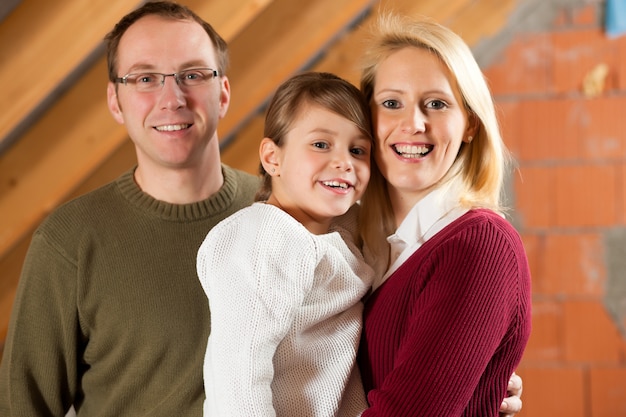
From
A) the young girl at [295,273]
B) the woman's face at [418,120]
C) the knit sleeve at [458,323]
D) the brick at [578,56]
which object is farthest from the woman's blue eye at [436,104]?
the brick at [578,56]

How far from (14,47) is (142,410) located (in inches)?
35.0

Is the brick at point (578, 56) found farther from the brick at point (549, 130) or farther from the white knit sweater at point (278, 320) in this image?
the white knit sweater at point (278, 320)

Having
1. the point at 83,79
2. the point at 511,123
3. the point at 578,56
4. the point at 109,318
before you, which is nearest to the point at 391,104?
the point at 109,318

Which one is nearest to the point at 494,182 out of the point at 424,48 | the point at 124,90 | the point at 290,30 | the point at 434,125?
the point at 434,125

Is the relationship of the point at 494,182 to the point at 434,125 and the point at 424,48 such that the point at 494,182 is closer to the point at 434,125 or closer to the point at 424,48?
the point at 434,125

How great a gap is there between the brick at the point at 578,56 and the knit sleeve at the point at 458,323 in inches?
131

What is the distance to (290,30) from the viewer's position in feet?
10.3

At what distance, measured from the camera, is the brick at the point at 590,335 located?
15.0ft

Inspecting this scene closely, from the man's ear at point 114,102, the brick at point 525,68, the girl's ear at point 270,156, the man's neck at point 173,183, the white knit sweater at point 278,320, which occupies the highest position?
the brick at point 525,68

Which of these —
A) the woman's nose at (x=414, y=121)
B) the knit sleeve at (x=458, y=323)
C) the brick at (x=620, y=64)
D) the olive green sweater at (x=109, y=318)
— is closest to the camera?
the knit sleeve at (x=458, y=323)

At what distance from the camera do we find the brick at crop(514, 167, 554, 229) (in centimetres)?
462

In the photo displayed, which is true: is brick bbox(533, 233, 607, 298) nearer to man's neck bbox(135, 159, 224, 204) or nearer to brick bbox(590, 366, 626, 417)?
brick bbox(590, 366, 626, 417)

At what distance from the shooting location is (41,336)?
188cm

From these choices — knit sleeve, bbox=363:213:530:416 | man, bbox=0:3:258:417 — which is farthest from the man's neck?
knit sleeve, bbox=363:213:530:416
